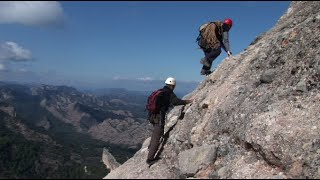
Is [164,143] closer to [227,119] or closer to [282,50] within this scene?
[227,119]

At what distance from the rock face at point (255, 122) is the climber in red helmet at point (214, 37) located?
68.5 inches

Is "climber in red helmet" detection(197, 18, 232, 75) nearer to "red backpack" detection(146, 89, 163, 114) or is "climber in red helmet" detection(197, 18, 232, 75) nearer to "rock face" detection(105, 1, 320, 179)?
"rock face" detection(105, 1, 320, 179)

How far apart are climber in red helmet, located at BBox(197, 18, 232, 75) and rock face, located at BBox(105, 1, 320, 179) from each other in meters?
1.74

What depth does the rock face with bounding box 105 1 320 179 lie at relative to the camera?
16.9m

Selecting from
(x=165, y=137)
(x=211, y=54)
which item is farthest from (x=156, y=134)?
(x=211, y=54)

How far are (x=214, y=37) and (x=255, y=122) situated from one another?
911cm

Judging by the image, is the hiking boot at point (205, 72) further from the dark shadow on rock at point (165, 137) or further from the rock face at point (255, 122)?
the dark shadow on rock at point (165, 137)

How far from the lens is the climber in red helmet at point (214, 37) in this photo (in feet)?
86.0

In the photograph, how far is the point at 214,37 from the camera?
86.2ft

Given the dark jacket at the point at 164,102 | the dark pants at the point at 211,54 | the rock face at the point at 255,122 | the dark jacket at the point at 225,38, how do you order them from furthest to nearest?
the dark pants at the point at 211,54 → the dark jacket at the point at 225,38 → the dark jacket at the point at 164,102 → the rock face at the point at 255,122

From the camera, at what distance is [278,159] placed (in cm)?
1666

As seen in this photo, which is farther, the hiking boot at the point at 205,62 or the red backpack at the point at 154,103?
the hiking boot at the point at 205,62

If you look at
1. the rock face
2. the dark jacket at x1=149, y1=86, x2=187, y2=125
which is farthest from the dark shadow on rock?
the dark jacket at x1=149, y1=86, x2=187, y2=125

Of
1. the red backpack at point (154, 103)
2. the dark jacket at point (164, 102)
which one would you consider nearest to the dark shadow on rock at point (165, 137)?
the dark jacket at point (164, 102)
